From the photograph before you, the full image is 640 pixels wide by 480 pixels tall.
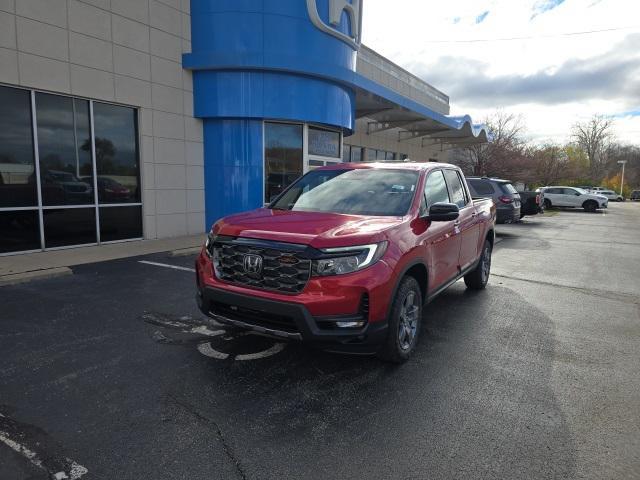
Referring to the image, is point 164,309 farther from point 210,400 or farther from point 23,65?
point 23,65

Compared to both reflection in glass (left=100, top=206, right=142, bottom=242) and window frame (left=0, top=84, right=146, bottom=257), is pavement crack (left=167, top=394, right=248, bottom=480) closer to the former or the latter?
window frame (left=0, top=84, right=146, bottom=257)

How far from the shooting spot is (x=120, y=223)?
10.1 m

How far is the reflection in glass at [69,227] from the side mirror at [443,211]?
7.82 meters

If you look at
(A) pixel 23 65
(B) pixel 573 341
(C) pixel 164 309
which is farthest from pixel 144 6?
(B) pixel 573 341

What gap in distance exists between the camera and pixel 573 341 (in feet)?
15.4

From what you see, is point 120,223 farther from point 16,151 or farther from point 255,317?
point 255,317

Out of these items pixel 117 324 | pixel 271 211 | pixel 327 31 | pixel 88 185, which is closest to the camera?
pixel 271 211

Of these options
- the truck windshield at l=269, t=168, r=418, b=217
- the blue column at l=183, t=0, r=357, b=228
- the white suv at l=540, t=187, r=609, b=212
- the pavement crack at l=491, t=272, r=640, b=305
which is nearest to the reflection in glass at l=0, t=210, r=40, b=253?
the blue column at l=183, t=0, r=357, b=228

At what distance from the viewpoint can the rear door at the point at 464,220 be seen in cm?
540

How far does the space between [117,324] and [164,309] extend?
647 millimetres

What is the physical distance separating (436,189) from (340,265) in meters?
2.10

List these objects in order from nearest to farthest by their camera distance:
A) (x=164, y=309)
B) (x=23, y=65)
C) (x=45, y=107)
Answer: (x=164, y=309), (x=23, y=65), (x=45, y=107)

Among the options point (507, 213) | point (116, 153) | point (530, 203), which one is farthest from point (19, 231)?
point (530, 203)

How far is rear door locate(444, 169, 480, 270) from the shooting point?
17.7 feet
